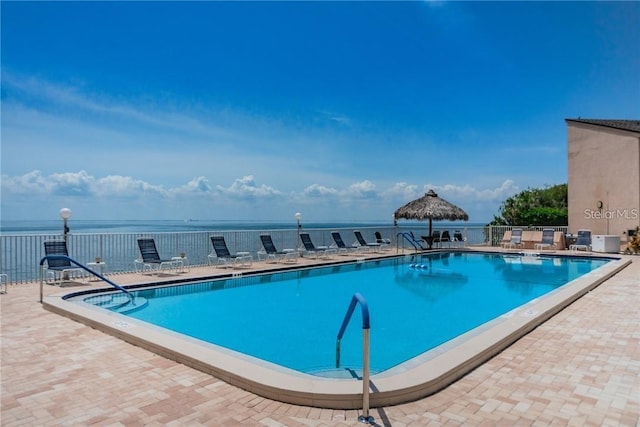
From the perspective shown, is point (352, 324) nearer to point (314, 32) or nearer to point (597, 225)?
point (314, 32)

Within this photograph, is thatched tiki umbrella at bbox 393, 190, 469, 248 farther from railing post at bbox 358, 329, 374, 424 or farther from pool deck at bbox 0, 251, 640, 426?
railing post at bbox 358, 329, 374, 424

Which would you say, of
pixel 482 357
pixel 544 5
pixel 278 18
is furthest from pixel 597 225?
pixel 482 357

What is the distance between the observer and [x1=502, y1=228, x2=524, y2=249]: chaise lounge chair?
1828 centimetres

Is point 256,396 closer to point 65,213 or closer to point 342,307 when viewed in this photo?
point 342,307

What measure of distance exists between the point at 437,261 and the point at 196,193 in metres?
21.5

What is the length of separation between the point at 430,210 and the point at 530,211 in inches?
285

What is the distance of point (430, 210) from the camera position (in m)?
18.9

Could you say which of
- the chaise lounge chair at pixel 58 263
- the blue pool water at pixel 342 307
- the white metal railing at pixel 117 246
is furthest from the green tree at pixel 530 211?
the chaise lounge chair at pixel 58 263

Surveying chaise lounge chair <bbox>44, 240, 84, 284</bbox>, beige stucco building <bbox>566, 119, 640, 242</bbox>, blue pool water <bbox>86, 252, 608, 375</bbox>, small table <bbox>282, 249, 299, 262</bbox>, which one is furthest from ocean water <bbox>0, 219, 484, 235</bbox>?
blue pool water <bbox>86, 252, 608, 375</bbox>

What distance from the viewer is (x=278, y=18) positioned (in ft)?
49.6

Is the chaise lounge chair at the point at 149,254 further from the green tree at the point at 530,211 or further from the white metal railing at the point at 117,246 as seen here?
the green tree at the point at 530,211

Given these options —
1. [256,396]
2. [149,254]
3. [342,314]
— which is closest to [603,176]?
[342,314]

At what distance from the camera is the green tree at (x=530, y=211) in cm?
2184

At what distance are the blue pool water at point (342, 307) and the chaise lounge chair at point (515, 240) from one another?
4.66 metres
